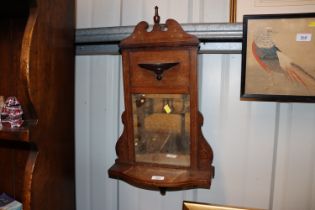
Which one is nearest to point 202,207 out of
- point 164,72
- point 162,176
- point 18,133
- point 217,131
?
point 162,176

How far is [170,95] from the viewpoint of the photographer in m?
1.02

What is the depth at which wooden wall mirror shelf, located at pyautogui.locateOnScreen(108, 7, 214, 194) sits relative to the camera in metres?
0.98

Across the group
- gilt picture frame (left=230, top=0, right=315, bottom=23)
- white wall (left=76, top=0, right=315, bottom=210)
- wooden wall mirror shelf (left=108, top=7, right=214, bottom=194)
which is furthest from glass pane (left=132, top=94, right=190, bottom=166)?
gilt picture frame (left=230, top=0, right=315, bottom=23)

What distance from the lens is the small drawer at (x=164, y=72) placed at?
98cm

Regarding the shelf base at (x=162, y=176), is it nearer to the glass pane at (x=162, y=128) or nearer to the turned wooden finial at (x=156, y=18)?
the glass pane at (x=162, y=128)

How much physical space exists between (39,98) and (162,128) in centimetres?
48

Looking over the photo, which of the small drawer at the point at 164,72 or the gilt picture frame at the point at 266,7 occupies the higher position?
the gilt picture frame at the point at 266,7

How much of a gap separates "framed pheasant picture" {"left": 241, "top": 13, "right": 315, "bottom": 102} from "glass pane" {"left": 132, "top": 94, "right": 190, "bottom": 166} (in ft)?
0.90

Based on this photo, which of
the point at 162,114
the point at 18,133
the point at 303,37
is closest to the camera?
the point at 18,133

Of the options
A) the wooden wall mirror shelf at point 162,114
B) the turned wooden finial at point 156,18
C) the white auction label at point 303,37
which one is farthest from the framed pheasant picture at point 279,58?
the turned wooden finial at point 156,18

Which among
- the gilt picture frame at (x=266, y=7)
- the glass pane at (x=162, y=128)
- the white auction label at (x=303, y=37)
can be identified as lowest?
the glass pane at (x=162, y=128)

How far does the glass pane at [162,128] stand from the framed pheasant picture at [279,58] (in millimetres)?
274

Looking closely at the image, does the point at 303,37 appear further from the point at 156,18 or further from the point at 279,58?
the point at 156,18

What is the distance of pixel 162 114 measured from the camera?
1.06m
